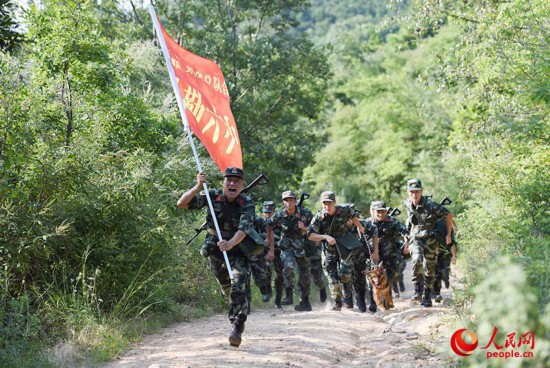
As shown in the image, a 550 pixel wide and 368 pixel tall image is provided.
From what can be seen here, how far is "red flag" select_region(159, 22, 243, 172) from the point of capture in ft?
34.6

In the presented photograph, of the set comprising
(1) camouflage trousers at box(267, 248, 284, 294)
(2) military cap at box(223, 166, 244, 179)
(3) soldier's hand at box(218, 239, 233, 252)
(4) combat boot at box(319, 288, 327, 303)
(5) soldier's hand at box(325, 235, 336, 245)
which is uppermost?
(2) military cap at box(223, 166, 244, 179)

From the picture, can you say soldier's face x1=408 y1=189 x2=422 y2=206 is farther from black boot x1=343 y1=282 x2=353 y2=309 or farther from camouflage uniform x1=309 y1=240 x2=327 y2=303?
camouflage uniform x1=309 y1=240 x2=327 y2=303

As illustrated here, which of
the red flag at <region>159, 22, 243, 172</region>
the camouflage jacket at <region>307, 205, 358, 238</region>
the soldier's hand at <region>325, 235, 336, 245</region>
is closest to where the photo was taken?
the red flag at <region>159, 22, 243, 172</region>

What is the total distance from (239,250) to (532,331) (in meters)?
4.56

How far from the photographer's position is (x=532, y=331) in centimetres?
520

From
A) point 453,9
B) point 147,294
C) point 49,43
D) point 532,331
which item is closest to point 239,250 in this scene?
point 147,294

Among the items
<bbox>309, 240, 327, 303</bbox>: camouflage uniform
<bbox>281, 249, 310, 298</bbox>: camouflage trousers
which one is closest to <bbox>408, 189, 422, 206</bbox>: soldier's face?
<bbox>281, 249, 310, 298</bbox>: camouflage trousers

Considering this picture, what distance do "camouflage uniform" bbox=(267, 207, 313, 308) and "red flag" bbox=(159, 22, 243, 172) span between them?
10.1ft

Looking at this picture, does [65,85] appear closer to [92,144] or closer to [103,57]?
[103,57]

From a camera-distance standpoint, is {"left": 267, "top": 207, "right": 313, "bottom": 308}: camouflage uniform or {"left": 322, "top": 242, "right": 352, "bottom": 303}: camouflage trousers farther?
{"left": 267, "top": 207, "right": 313, "bottom": 308}: camouflage uniform

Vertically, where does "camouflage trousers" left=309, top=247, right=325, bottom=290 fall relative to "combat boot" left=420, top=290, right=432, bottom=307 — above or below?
above

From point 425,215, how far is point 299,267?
2553mm

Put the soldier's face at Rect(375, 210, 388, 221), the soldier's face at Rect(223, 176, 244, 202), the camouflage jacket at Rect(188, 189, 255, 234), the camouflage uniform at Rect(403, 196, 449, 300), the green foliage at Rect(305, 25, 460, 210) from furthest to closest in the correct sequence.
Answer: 1. the green foliage at Rect(305, 25, 460, 210)
2. the soldier's face at Rect(375, 210, 388, 221)
3. the camouflage uniform at Rect(403, 196, 449, 300)
4. the camouflage jacket at Rect(188, 189, 255, 234)
5. the soldier's face at Rect(223, 176, 244, 202)

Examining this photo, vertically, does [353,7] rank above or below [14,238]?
above
